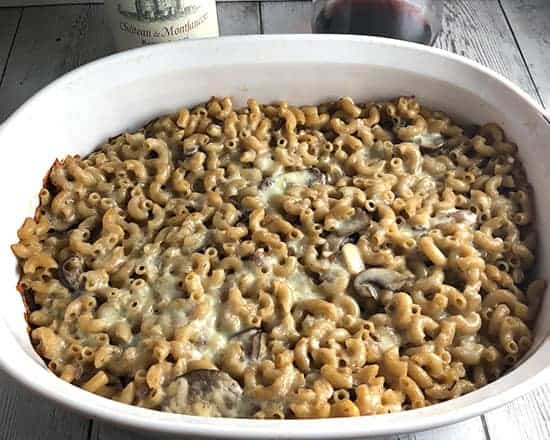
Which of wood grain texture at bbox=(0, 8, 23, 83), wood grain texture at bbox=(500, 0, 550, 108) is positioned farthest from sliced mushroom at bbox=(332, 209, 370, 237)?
wood grain texture at bbox=(0, 8, 23, 83)

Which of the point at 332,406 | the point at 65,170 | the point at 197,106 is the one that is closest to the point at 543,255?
the point at 332,406

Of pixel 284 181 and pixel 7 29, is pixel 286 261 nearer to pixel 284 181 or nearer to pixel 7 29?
pixel 284 181

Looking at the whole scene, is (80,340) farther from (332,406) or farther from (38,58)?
(38,58)

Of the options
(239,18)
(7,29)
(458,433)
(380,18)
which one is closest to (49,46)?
(7,29)

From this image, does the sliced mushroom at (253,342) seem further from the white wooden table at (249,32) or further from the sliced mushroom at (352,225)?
the white wooden table at (249,32)

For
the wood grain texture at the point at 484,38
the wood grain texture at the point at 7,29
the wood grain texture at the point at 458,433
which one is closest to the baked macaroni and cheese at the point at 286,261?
the wood grain texture at the point at 458,433

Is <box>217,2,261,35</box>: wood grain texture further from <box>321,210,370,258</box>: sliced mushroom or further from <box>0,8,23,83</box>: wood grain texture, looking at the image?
<box>321,210,370,258</box>: sliced mushroom
